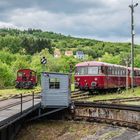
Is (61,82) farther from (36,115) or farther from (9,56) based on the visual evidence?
(9,56)

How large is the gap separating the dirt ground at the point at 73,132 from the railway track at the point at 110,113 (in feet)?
2.13

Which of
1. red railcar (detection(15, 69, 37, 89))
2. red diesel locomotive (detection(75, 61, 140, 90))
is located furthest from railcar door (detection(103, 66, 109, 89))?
red railcar (detection(15, 69, 37, 89))

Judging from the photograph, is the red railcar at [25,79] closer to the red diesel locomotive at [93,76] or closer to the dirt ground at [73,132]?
the red diesel locomotive at [93,76]

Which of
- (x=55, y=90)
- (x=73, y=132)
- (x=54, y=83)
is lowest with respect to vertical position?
(x=73, y=132)

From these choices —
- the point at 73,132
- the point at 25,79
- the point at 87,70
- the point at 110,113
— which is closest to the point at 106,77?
the point at 87,70

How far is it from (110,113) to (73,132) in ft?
9.12

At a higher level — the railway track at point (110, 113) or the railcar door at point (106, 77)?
the railcar door at point (106, 77)

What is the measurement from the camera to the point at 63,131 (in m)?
23.7

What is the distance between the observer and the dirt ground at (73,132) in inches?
826

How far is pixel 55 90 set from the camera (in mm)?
26516

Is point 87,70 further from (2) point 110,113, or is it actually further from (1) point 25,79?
(1) point 25,79

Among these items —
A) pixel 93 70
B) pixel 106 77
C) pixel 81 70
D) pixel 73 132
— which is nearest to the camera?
pixel 73 132

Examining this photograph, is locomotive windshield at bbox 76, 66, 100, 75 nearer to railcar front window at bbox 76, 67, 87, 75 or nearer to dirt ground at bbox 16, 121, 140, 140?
railcar front window at bbox 76, 67, 87, 75

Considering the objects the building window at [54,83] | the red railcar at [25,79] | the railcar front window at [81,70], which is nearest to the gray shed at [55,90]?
the building window at [54,83]
